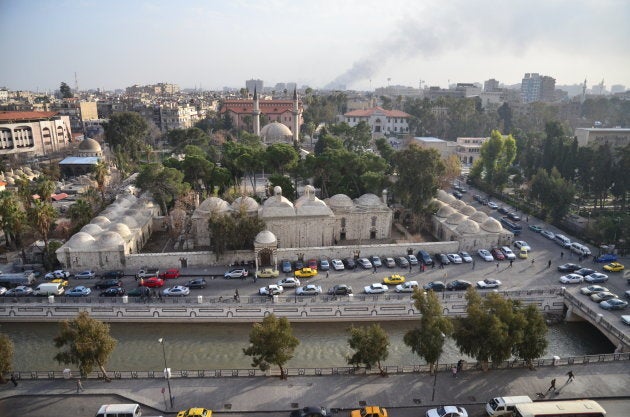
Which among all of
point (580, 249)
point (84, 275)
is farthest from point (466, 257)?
point (84, 275)

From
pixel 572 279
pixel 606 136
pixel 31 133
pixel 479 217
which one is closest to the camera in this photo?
pixel 572 279

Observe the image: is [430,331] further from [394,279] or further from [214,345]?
[214,345]

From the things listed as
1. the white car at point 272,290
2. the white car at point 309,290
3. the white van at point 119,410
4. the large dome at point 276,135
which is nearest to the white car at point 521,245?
the white car at point 309,290

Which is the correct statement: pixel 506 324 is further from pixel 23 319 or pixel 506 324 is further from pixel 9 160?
pixel 9 160

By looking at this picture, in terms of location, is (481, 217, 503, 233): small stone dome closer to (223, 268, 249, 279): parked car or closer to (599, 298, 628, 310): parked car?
(599, 298, 628, 310): parked car

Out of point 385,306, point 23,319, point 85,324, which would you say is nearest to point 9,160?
point 23,319

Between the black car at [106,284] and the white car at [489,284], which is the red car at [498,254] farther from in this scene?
the black car at [106,284]

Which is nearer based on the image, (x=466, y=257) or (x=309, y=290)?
(x=309, y=290)
